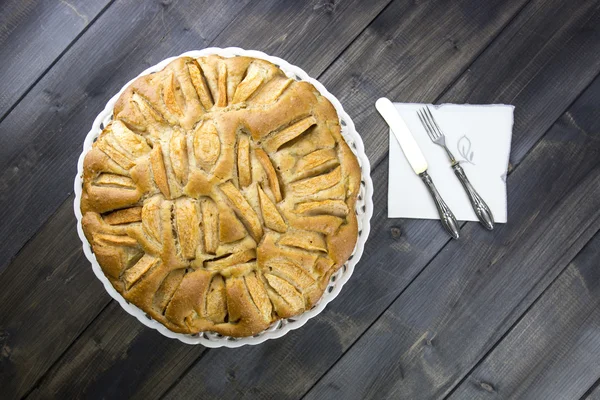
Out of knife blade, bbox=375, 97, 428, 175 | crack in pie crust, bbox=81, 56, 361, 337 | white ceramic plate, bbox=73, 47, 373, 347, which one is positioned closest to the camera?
crack in pie crust, bbox=81, 56, 361, 337

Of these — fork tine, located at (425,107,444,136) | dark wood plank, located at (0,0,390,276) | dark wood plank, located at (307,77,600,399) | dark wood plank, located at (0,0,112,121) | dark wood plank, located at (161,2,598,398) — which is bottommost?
dark wood plank, located at (307,77,600,399)

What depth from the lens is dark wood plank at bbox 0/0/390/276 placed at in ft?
4.48

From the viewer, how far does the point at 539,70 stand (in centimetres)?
138

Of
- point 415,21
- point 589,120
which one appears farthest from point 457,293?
point 415,21

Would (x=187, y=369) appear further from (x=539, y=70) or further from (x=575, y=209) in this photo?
(x=539, y=70)

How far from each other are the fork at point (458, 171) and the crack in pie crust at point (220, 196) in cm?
40

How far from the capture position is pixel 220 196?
932 mm

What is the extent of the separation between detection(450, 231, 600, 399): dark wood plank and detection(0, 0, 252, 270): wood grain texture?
109cm

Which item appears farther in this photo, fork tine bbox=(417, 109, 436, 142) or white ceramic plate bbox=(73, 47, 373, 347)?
fork tine bbox=(417, 109, 436, 142)

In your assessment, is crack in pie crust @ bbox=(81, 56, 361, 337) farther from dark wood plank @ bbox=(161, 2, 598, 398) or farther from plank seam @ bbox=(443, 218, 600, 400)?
plank seam @ bbox=(443, 218, 600, 400)

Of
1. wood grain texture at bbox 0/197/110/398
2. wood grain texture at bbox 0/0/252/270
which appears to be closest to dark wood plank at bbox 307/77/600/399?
wood grain texture at bbox 0/197/110/398

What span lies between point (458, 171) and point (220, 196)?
0.66 metres

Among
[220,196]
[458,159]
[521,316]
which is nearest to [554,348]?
[521,316]

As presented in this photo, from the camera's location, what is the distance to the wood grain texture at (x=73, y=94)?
1.36 m
